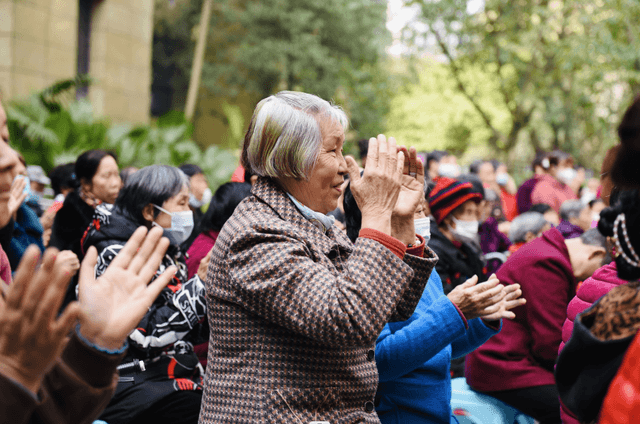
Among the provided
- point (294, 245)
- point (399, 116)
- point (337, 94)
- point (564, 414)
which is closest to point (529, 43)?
point (337, 94)

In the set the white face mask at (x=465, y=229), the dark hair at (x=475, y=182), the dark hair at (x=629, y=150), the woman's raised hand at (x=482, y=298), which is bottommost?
the white face mask at (x=465, y=229)

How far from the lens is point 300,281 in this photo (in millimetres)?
1852

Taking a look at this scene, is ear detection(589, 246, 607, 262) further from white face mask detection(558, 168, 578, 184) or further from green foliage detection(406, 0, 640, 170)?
green foliage detection(406, 0, 640, 170)

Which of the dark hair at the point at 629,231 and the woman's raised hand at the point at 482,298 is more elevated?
the dark hair at the point at 629,231

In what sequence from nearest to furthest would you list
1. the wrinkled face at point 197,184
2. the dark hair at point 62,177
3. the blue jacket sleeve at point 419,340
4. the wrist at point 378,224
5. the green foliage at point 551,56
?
the wrist at point 378,224 < the blue jacket sleeve at point 419,340 < the dark hair at point 62,177 < the wrinkled face at point 197,184 < the green foliage at point 551,56

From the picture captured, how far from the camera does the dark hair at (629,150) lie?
156 cm

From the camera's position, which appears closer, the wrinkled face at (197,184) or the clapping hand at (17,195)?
the clapping hand at (17,195)

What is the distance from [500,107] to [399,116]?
4607 millimetres

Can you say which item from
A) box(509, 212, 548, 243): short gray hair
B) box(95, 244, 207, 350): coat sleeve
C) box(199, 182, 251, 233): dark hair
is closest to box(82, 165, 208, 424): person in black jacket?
box(95, 244, 207, 350): coat sleeve

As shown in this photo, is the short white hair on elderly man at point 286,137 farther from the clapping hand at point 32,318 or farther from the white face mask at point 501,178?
the white face mask at point 501,178

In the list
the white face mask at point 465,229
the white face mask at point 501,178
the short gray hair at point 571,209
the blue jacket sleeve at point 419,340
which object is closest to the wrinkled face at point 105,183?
the white face mask at point 465,229

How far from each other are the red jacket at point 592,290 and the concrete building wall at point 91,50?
A: 11.8 meters

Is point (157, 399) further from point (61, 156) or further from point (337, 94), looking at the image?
point (337, 94)

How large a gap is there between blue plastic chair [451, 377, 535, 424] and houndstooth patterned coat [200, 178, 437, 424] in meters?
1.72
